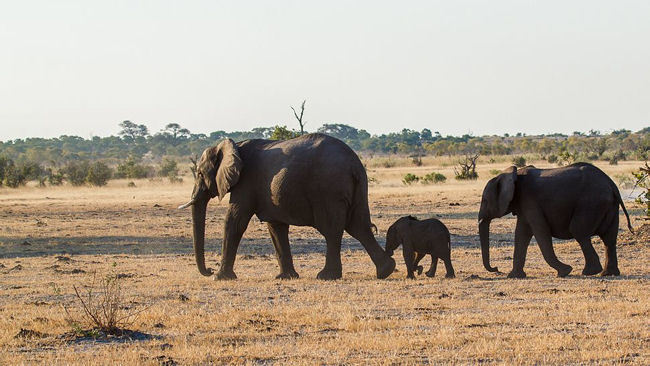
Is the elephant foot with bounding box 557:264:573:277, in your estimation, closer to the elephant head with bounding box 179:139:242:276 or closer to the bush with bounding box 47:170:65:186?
the elephant head with bounding box 179:139:242:276

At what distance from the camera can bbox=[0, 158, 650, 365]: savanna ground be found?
1027 centimetres

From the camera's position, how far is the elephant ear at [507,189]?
55.4 ft

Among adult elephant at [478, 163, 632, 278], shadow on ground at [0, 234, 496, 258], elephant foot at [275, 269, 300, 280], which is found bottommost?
shadow on ground at [0, 234, 496, 258]

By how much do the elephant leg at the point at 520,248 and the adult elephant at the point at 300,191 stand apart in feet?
6.66

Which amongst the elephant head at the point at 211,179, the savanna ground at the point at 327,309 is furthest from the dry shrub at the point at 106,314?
the elephant head at the point at 211,179

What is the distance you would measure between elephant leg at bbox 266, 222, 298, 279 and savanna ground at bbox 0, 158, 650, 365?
0.97 feet

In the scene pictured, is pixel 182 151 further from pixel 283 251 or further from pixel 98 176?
pixel 283 251

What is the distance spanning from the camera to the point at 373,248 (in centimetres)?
1708

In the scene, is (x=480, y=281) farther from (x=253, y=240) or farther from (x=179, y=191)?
(x=179, y=191)

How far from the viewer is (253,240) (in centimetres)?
2686

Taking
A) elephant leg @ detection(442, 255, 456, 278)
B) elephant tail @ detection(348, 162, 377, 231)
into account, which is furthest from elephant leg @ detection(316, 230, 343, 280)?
elephant leg @ detection(442, 255, 456, 278)

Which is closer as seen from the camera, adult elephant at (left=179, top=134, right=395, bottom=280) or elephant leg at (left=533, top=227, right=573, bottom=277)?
elephant leg at (left=533, top=227, right=573, bottom=277)

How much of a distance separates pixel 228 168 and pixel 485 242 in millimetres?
4606

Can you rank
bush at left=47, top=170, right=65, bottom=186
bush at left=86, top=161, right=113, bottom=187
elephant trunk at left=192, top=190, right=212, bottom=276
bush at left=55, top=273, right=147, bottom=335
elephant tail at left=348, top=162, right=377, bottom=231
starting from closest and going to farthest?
bush at left=55, top=273, right=147, bottom=335 < elephant tail at left=348, top=162, right=377, bottom=231 < elephant trunk at left=192, top=190, right=212, bottom=276 < bush at left=86, top=161, right=113, bottom=187 < bush at left=47, top=170, right=65, bottom=186
